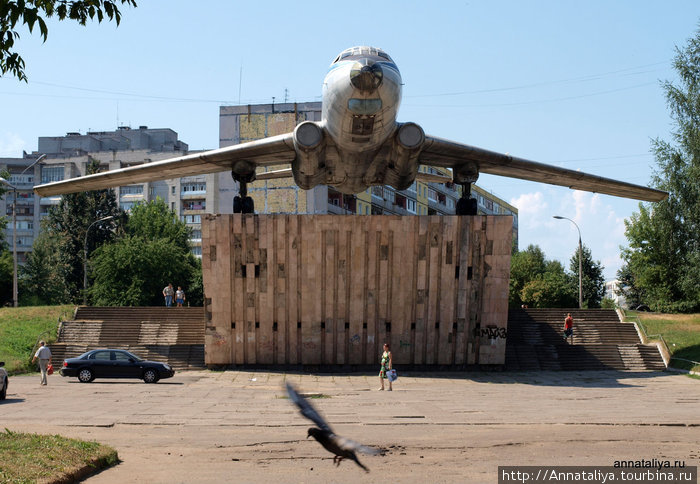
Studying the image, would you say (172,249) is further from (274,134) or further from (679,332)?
(679,332)

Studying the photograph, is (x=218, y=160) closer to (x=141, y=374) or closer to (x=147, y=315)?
(x=141, y=374)

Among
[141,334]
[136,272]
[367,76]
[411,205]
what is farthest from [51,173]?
[367,76]

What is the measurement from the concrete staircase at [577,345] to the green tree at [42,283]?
44.2 m

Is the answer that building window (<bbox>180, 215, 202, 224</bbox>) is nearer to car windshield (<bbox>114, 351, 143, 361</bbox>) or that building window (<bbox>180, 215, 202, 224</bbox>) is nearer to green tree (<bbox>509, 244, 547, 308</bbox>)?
green tree (<bbox>509, 244, 547, 308</bbox>)

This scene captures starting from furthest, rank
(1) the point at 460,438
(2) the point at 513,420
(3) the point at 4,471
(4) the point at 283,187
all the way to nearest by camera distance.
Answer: (4) the point at 283,187 < (2) the point at 513,420 < (1) the point at 460,438 < (3) the point at 4,471

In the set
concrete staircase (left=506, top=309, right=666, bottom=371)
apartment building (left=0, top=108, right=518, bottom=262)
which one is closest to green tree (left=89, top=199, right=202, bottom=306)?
apartment building (left=0, top=108, right=518, bottom=262)

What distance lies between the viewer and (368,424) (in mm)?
16109

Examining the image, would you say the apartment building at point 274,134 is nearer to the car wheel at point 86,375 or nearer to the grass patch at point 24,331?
the grass patch at point 24,331

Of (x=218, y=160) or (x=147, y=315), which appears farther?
(x=147, y=315)

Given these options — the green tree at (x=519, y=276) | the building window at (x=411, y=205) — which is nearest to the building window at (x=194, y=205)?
the building window at (x=411, y=205)

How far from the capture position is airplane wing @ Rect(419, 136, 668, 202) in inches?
1148

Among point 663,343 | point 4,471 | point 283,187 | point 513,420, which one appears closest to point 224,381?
point 513,420

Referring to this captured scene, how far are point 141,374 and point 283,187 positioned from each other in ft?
151

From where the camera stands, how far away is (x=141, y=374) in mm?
27047
